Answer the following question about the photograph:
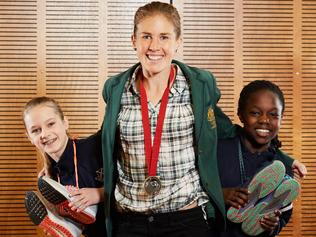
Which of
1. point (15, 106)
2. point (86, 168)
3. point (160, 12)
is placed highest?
point (160, 12)

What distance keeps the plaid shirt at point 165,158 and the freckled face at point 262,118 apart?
1.31ft

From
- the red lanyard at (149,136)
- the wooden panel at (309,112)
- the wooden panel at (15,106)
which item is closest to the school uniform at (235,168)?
the red lanyard at (149,136)

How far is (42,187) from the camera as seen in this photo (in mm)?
2205

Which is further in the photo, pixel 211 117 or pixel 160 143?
pixel 211 117

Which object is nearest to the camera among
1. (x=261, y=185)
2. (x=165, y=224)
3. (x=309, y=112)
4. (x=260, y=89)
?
(x=165, y=224)

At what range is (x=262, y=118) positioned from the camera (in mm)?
2451

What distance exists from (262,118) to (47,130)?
38.8 inches

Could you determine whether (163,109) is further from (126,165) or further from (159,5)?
(159,5)

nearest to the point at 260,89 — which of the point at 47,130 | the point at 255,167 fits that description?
the point at 255,167

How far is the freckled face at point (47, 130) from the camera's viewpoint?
2.34 meters

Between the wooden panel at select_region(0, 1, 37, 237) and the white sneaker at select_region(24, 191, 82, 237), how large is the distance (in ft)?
4.13

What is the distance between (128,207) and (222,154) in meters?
0.56

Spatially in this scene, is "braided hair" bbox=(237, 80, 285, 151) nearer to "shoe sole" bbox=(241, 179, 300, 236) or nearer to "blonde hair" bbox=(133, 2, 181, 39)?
"shoe sole" bbox=(241, 179, 300, 236)

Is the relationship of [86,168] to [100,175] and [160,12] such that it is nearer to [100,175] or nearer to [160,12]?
[100,175]
